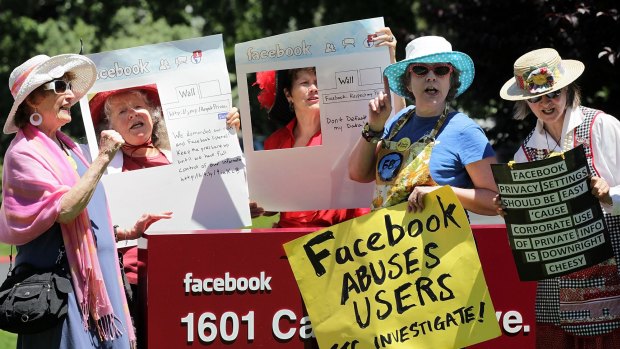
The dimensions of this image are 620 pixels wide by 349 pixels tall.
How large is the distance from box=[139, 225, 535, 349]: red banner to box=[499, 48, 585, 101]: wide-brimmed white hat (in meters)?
0.65

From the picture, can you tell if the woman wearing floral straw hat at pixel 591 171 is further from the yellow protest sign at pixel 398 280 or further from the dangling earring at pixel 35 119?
the dangling earring at pixel 35 119

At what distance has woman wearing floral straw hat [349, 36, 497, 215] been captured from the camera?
14.6ft

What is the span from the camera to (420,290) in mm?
4379

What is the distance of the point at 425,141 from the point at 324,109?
0.79 metres

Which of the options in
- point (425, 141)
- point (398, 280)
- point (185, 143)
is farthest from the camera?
point (185, 143)

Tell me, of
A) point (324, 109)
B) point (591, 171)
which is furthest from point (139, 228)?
point (591, 171)

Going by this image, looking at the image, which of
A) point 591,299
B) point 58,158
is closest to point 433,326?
point 591,299

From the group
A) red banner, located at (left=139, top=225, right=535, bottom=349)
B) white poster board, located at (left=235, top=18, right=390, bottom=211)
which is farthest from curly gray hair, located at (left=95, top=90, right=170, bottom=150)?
red banner, located at (left=139, top=225, right=535, bottom=349)

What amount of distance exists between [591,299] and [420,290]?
706 millimetres

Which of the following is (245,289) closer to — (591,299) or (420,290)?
(420,290)

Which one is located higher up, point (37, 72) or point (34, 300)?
point (37, 72)

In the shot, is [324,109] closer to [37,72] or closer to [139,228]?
[139,228]

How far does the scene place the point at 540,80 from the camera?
4.43m

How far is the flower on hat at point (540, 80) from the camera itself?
174 inches
